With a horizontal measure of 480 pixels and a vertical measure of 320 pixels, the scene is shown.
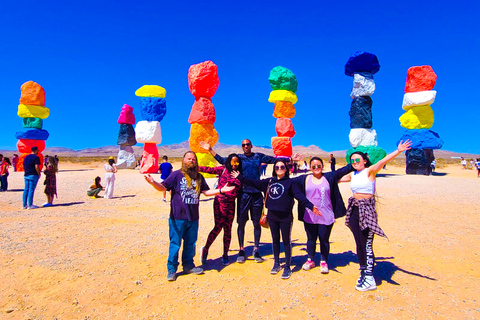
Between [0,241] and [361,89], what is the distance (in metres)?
16.1

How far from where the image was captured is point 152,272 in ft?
12.3

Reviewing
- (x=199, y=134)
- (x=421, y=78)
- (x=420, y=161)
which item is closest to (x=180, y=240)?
(x=199, y=134)

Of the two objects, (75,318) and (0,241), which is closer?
(75,318)

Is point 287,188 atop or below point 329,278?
atop

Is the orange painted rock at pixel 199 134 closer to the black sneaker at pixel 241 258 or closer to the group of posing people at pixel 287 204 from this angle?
the black sneaker at pixel 241 258

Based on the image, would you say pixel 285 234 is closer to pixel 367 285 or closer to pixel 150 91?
pixel 367 285

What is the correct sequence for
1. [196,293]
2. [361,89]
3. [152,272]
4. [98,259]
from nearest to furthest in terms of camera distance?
1. [196,293]
2. [152,272]
3. [98,259]
4. [361,89]

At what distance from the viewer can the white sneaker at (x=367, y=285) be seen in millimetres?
3213

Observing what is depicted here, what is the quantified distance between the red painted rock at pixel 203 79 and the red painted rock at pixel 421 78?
10814mm

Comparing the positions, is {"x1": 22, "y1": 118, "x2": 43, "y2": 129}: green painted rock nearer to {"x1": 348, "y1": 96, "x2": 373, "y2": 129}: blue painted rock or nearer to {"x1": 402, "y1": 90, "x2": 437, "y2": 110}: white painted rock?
{"x1": 348, "y1": 96, "x2": 373, "y2": 129}: blue painted rock

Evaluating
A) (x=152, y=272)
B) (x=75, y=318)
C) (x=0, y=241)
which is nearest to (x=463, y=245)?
(x=152, y=272)

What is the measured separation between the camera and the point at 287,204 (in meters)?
3.56

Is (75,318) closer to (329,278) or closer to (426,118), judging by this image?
(329,278)

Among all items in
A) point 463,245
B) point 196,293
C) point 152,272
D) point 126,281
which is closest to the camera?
point 196,293
